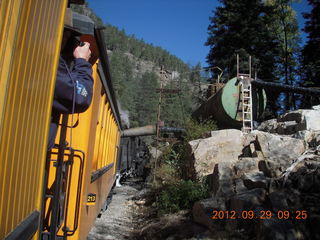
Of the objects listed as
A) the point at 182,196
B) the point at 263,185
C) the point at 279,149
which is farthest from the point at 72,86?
the point at 279,149

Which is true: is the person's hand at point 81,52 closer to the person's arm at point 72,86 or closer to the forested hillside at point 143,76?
the person's arm at point 72,86

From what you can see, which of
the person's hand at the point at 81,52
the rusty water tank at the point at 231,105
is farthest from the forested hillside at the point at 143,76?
the person's hand at the point at 81,52

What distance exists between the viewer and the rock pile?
495cm

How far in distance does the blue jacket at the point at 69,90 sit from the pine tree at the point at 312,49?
998 inches

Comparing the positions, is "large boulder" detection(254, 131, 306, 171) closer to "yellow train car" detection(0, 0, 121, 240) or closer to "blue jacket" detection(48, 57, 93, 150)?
"blue jacket" detection(48, 57, 93, 150)

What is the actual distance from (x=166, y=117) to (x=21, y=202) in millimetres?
55919

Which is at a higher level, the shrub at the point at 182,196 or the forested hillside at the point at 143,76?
the forested hillside at the point at 143,76

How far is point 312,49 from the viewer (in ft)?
81.7

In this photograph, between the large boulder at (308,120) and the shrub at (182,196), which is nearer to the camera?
the shrub at (182,196)

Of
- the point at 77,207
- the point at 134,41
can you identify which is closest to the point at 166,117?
the point at 77,207

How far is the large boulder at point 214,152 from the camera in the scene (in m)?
9.43

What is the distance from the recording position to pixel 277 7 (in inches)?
1187

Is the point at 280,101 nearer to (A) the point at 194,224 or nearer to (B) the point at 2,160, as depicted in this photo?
(A) the point at 194,224

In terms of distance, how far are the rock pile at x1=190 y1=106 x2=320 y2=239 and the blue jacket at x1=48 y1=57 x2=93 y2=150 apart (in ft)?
12.6
